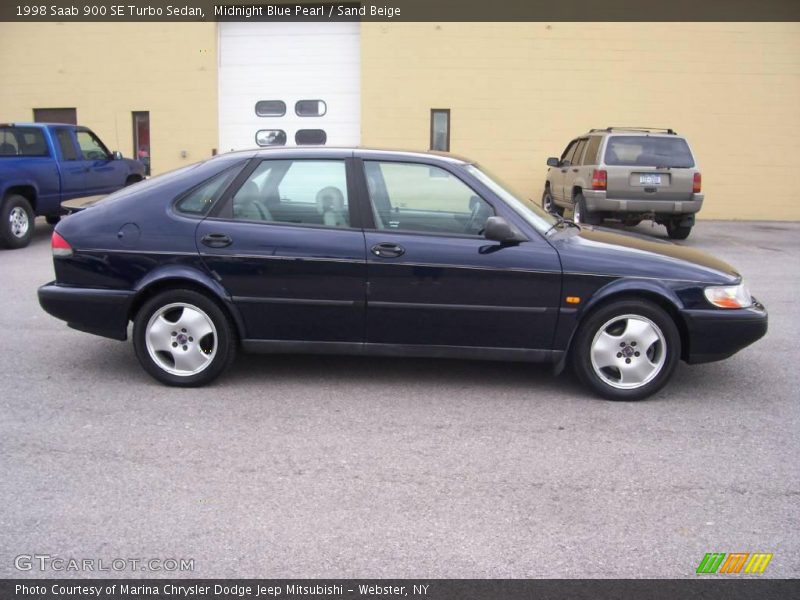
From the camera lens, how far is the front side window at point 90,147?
12.9 m

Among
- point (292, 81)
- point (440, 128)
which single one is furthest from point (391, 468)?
point (292, 81)

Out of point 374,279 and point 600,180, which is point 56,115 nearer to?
point 600,180

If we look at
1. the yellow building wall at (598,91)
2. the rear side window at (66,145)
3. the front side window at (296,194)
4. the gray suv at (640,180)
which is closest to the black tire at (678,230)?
the gray suv at (640,180)

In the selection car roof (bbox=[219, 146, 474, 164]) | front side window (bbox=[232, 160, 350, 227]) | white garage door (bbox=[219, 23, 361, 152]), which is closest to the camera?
front side window (bbox=[232, 160, 350, 227])

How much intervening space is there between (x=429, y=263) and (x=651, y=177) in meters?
8.51

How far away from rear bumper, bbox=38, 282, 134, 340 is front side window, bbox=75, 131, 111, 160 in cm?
809

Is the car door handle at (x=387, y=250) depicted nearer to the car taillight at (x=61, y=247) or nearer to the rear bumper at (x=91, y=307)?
the rear bumper at (x=91, y=307)

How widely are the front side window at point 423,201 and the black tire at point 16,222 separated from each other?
7.86 metres

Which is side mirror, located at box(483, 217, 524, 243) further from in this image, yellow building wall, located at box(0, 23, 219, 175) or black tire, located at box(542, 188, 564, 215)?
yellow building wall, located at box(0, 23, 219, 175)

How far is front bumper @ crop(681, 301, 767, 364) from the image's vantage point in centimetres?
525

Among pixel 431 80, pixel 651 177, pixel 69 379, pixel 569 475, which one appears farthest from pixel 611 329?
pixel 431 80

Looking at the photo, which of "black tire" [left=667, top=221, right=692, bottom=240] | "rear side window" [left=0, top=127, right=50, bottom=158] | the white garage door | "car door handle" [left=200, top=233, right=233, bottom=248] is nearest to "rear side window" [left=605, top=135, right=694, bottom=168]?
"black tire" [left=667, top=221, right=692, bottom=240]

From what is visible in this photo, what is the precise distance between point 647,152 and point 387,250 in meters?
8.78
